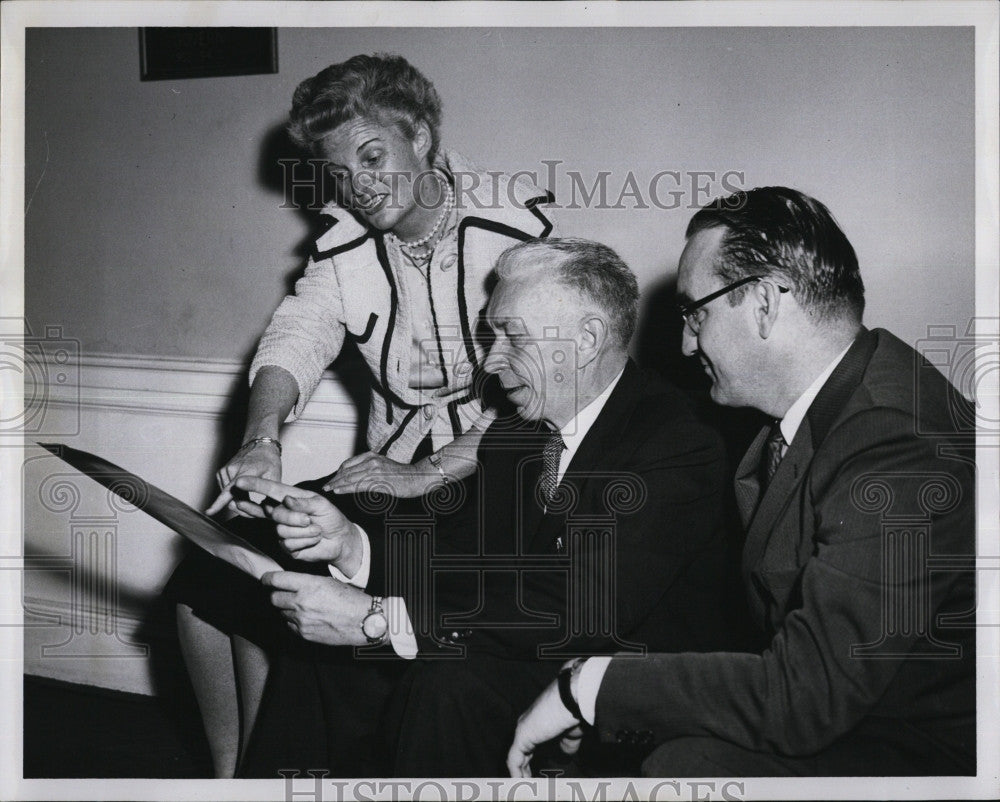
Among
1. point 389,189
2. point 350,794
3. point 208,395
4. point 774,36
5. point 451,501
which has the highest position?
point 774,36

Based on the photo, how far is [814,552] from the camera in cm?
185

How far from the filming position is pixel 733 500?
2.10m

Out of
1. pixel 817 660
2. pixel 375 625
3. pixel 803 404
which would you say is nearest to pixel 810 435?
pixel 803 404

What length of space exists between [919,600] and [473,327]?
1.15 meters

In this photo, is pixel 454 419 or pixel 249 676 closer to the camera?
pixel 249 676

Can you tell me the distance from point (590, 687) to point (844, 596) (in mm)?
497

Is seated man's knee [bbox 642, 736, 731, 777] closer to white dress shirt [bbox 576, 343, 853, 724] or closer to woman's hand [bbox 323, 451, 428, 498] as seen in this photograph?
white dress shirt [bbox 576, 343, 853, 724]

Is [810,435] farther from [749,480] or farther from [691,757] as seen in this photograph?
[691,757]

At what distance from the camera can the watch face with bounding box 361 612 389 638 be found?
2045 millimetres

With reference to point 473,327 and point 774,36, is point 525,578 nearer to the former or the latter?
point 473,327

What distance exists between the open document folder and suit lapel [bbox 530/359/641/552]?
687 mm

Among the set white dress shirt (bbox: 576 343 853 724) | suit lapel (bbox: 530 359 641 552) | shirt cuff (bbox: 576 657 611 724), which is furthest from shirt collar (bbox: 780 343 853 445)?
shirt cuff (bbox: 576 657 611 724)

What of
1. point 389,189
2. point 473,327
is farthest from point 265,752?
point 389,189

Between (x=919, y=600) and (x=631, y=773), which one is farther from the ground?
(x=919, y=600)
